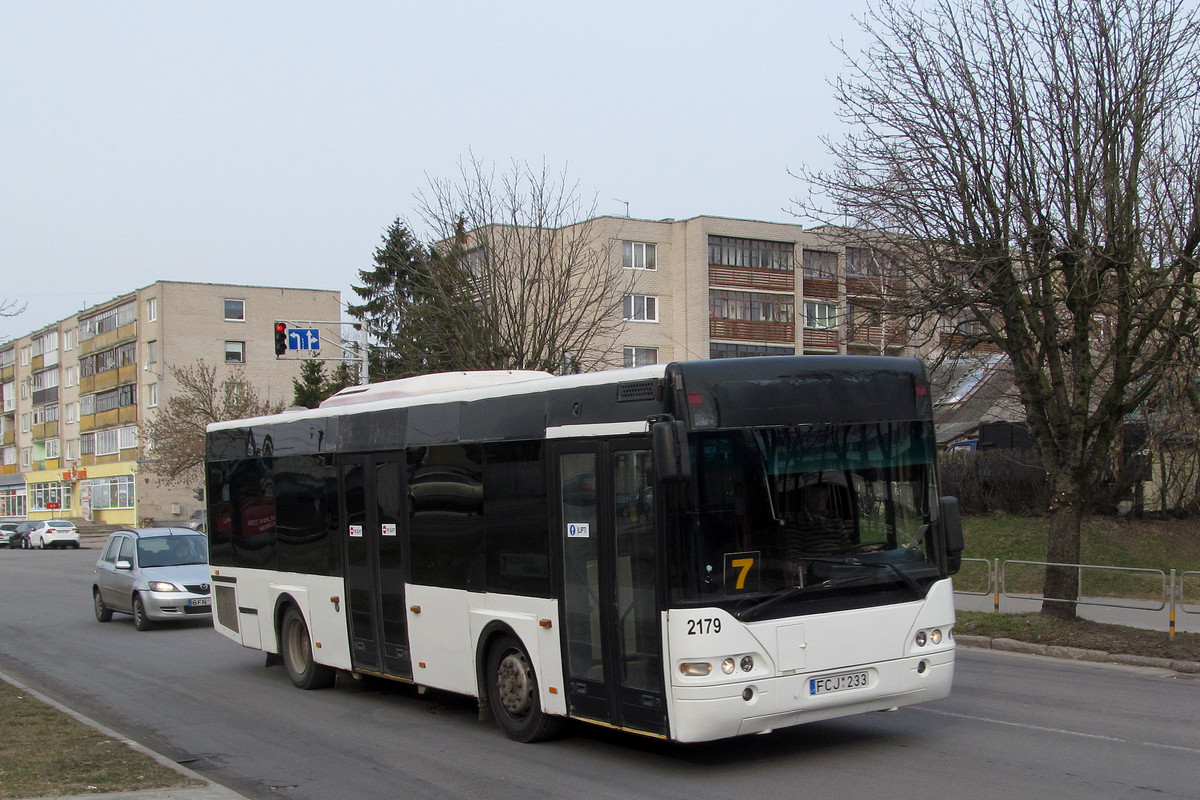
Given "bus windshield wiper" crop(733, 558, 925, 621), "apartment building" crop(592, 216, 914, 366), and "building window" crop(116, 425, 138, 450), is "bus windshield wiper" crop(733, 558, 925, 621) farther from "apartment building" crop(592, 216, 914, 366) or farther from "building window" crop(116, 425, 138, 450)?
"building window" crop(116, 425, 138, 450)

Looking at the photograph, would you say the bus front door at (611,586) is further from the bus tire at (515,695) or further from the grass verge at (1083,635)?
the grass verge at (1083,635)

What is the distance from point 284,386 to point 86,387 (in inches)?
734

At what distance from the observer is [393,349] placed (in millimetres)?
31859

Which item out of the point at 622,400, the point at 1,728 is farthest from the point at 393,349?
the point at 622,400

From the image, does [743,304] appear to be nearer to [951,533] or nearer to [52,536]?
[52,536]

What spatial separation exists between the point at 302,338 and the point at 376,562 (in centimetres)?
1466

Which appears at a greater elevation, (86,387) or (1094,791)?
(86,387)

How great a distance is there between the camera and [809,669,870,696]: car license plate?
7.94 metres

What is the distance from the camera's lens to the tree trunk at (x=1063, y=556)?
15.8 metres

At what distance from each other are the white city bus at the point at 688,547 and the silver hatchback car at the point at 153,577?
10.4m

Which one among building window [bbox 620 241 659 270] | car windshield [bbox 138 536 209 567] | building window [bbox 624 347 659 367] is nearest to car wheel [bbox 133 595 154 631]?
car windshield [bbox 138 536 209 567]

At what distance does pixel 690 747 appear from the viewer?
29.5 ft

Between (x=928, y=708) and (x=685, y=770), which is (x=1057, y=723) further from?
(x=685, y=770)

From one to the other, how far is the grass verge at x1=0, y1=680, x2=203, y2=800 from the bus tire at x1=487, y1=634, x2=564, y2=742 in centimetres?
252
